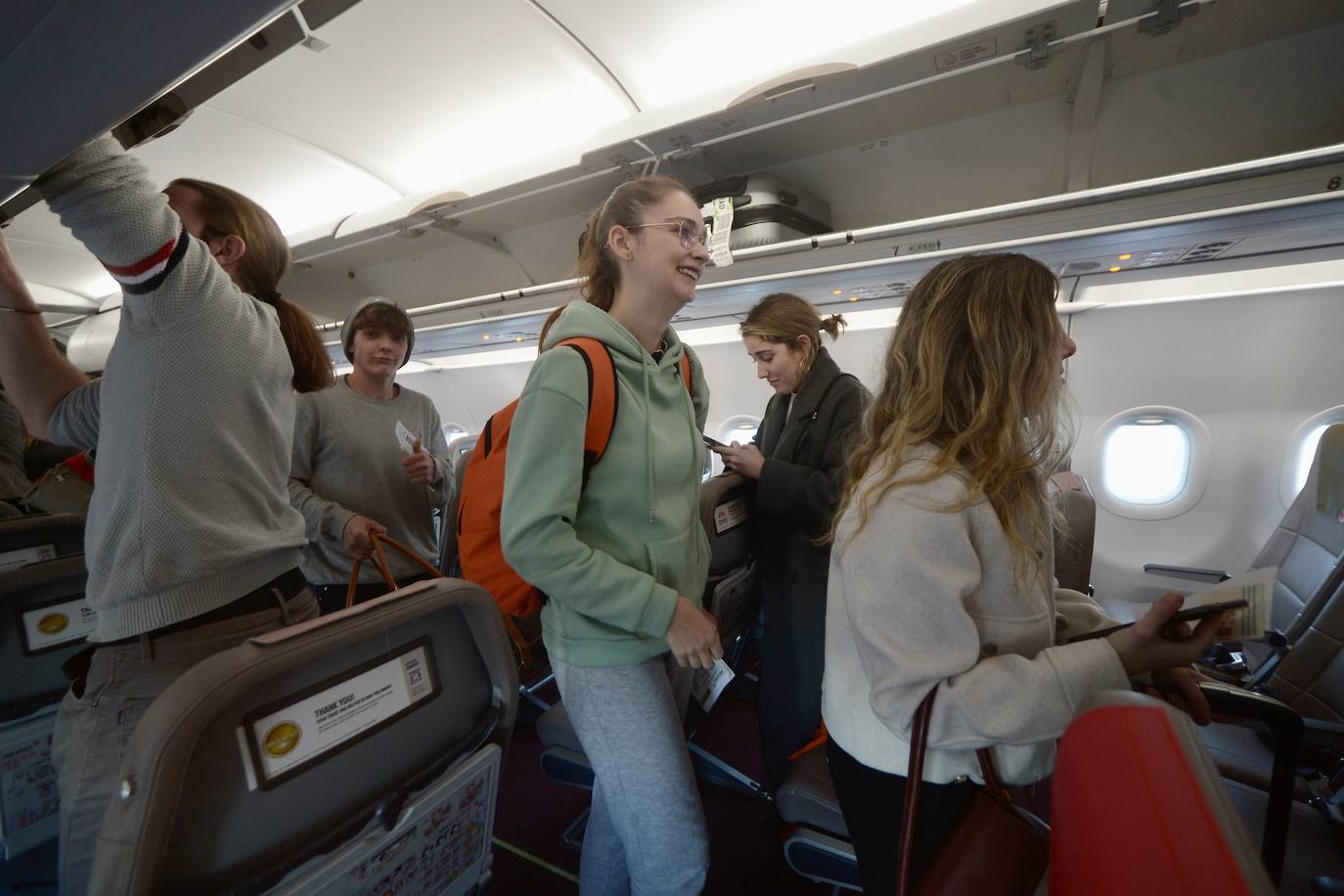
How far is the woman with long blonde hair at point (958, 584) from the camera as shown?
945 mm

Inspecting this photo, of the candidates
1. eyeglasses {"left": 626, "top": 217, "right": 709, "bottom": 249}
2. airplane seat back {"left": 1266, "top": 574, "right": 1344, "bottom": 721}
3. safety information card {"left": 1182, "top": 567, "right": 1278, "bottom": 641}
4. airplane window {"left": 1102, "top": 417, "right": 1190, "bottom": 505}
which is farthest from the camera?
airplane window {"left": 1102, "top": 417, "right": 1190, "bottom": 505}

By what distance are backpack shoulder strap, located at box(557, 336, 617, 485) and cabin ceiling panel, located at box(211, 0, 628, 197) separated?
5.54 ft

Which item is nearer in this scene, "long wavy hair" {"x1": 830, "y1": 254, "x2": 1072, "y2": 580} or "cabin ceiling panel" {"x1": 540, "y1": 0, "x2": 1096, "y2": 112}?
"long wavy hair" {"x1": 830, "y1": 254, "x2": 1072, "y2": 580}

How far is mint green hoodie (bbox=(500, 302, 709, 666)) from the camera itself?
Result: 113cm

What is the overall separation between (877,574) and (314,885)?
1034mm

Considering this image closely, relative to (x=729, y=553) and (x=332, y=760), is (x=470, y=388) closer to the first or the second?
(x=729, y=553)

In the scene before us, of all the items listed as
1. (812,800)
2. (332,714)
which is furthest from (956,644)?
(332,714)

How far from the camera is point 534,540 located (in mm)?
1122

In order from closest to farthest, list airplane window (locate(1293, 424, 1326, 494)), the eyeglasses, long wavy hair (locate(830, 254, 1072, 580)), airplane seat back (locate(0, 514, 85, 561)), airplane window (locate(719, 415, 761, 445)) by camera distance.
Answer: long wavy hair (locate(830, 254, 1072, 580))
the eyeglasses
airplane seat back (locate(0, 514, 85, 561))
airplane window (locate(1293, 424, 1326, 494))
airplane window (locate(719, 415, 761, 445))

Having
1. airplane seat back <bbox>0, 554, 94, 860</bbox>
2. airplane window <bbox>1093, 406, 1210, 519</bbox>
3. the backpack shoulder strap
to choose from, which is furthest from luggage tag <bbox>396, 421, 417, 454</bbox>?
airplane window <bbox>1093, 406, 1210, 519</bbox>

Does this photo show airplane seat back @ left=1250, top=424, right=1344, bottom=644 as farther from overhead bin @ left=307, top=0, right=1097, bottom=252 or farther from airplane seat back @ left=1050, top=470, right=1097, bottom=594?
overhead bin @ left=307, top=0, right=1097, bottom=252

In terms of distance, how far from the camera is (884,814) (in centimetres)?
113

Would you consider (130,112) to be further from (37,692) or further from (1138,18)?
(37,692)

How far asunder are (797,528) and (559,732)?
1151 millimetres
